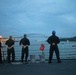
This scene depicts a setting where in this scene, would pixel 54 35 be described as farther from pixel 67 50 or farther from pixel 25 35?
pixel 67 50

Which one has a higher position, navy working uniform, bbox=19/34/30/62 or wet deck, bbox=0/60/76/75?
navy working uniform, bbox=19/34/30/62

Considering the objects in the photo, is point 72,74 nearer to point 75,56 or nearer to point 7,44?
point 7,44

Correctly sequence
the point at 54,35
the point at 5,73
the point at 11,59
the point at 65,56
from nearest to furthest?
1. the point at 5,73
2. the point at 54,35
3. the point at 11,59
4. the point at 65,56

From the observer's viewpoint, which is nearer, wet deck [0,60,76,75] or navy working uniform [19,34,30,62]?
wet deck [0,60,76,75]

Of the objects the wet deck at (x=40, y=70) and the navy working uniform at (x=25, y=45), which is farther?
the navy working uniform at (x=25, y=45)

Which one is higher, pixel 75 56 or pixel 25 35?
pixel 25 35

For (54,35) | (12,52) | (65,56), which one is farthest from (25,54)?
(65,56)

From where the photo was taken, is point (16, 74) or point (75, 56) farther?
point (75, 56)

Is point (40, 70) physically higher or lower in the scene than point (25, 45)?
lower

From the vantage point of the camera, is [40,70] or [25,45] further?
[25,45]

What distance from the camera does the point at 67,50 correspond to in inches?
819

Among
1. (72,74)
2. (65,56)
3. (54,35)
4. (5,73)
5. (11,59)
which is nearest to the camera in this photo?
(72,74)

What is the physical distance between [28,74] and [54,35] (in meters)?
6.18

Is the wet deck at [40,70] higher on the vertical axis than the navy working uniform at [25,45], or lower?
lower
